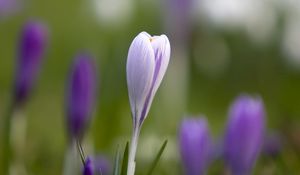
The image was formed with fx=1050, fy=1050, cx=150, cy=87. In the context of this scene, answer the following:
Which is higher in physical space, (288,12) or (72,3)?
(288,12)

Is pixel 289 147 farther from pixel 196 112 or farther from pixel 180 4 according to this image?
pixel 196 112

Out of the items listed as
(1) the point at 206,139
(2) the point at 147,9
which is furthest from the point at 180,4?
(2) the point at 147,9

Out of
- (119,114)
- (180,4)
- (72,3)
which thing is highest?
(180,4)

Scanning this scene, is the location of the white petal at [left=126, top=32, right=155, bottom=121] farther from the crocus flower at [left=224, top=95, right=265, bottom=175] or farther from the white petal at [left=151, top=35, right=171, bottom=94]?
the crocus flower at [left=224, top=95, right=265, bottom=175]

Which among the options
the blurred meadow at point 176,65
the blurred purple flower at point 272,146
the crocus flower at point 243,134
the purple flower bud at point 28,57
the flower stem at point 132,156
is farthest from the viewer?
the blurred meadow at point 176,65

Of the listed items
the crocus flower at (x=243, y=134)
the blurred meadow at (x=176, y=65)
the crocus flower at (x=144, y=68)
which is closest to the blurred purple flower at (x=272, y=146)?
the blurred meadow at (x=176, y=65)

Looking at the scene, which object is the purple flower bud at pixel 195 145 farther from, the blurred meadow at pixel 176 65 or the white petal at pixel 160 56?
the blurred meadow at pixel 176 65

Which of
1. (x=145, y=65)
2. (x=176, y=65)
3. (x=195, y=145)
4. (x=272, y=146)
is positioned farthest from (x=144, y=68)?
(x=176, y=65)
